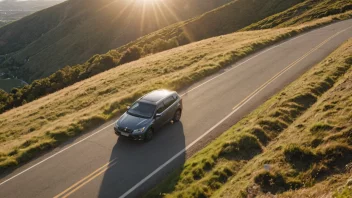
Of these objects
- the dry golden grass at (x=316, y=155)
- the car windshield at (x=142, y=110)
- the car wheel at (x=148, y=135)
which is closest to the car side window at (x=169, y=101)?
the car windshield at (x=142, y=110)

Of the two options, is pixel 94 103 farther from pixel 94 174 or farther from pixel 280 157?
pixel 280 157

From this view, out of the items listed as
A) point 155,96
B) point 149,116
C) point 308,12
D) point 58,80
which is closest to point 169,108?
point 155,96

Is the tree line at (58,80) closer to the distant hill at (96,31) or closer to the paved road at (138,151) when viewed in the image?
the paved road at (138,151)

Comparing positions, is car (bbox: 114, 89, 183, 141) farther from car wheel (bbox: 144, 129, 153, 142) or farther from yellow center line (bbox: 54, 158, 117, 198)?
yellow center line (bbox: 54, 158, 117, 198)

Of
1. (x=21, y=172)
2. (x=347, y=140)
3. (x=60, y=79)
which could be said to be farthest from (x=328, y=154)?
(x=60, y=79)

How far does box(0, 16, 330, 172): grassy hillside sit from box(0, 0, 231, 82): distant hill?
90.3 metres

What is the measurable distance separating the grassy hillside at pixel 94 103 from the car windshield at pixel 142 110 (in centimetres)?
316

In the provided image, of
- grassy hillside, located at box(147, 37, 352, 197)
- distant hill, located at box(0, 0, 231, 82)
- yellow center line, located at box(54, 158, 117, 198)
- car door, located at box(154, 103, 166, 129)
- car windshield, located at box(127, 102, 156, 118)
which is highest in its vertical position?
distant hill, located at box(0, 0, 231, 82)

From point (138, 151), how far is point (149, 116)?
6.86 ft

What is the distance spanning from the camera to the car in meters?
14.1

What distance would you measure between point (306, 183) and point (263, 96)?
11148mm

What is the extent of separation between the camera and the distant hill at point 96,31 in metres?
118

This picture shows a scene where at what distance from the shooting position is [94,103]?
74.1 ft

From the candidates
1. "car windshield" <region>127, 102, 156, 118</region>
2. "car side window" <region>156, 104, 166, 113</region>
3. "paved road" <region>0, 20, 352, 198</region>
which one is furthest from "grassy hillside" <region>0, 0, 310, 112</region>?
"car side window" <region>156, 104, 166, 113</region>
